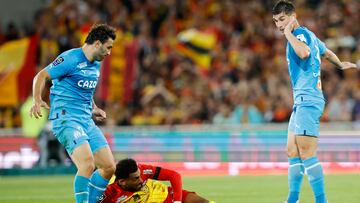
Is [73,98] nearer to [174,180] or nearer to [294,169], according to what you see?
[174,180]

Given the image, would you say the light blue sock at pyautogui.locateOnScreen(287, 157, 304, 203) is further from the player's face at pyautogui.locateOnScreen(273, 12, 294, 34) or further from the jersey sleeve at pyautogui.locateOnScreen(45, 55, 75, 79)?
the jersey sleeve at pyautogui.locateOnScreen(45, 55, 75, 79)

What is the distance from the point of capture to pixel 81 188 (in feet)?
31.9

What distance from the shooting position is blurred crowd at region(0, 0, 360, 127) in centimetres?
1989

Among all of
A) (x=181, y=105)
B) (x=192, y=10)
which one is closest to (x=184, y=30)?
(x=192, y=10)

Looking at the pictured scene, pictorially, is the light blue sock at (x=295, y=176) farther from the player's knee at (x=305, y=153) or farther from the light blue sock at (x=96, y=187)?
the light blue sock at (x=96, y=187)

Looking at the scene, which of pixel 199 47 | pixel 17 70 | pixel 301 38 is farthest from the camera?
pixel 199 47

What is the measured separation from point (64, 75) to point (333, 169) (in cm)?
876

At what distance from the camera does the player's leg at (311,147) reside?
382 inches

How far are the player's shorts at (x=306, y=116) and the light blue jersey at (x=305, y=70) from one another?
0.19 ft

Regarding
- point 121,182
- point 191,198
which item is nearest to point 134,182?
point 121,182

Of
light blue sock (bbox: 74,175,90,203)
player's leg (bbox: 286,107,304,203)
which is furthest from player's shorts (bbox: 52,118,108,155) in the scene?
player's leg (bbox: 286,107,304,203)

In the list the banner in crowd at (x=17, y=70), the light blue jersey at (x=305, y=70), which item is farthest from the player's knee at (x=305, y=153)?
the banner in crowd at (x=17, y=70)

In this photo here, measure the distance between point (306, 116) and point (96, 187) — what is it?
7.67 ft

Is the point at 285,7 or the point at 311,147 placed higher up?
the point at 285,7
